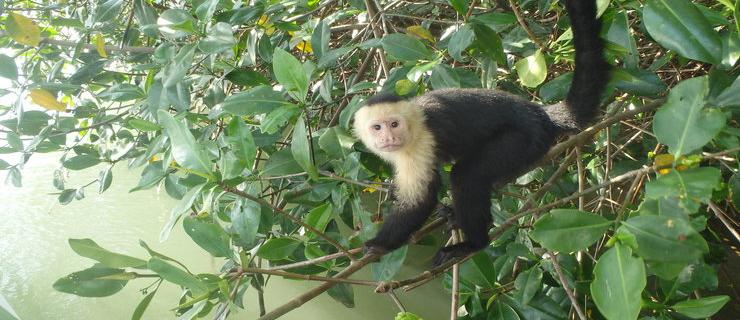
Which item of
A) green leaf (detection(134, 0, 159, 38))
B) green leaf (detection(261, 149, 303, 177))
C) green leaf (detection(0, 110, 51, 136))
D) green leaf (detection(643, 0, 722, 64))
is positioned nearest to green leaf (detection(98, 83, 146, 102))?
green leaf (detection(134, 0, 159, 38))

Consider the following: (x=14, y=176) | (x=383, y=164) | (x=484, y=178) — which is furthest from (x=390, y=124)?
(x=14, y=176)

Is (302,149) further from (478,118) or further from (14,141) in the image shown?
(14,141)

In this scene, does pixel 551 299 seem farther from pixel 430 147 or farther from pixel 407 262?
pixel 407 262

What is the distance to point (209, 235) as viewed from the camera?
1.41 m

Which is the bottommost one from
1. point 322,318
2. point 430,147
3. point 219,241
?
point 322,318

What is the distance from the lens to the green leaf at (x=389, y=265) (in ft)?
5.95

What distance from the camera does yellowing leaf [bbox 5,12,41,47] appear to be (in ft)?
6.91

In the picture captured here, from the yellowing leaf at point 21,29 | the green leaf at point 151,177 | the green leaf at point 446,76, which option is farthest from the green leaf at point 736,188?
the yellowing leaf at point 21,29

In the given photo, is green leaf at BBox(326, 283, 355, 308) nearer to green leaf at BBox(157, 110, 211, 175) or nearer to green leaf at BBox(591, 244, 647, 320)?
green leaf at BBox(157, 110, 211, 175)

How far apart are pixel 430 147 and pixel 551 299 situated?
0.69m

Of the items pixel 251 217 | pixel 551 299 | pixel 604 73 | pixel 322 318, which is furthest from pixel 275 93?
pixel 322 318

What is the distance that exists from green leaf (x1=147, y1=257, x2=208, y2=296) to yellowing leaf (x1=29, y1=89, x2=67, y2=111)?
1452 millimetres

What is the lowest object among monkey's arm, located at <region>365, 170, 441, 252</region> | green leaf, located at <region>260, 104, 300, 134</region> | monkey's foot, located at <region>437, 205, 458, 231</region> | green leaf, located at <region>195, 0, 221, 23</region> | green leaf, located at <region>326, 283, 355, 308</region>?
green leaf, located at <region>326, 283, 355, 308</region>

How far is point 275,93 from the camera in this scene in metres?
1.66
